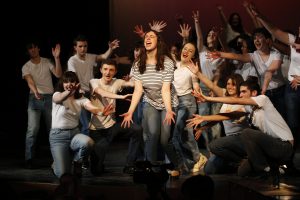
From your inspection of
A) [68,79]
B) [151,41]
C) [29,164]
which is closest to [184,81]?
[151,41]

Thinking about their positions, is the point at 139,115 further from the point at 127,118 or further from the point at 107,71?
the point at 127,118

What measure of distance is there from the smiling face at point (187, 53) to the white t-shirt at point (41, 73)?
153cm

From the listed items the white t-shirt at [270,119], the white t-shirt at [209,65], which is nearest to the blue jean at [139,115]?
the white t-shirt at [209,65]

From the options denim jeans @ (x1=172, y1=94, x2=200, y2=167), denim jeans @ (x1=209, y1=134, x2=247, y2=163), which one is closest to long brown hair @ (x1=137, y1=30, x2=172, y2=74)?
denim jeans @ (x1=172, y1=94, x2=200, y2=167)

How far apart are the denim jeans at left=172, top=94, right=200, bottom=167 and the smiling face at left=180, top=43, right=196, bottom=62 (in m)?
0.36

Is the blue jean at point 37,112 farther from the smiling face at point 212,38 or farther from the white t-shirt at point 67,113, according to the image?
the smiling face at point 212,38

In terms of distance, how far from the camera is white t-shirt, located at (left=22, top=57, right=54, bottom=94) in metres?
7.61

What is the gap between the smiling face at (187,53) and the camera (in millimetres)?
6992

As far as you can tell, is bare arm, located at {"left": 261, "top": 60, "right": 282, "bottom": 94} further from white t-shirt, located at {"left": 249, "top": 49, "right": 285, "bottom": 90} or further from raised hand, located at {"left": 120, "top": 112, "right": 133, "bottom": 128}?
raised hand, located at {"left": 120, "top": 112, "right": 133, "bottom": 128}

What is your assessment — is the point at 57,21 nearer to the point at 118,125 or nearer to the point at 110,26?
the point at 110,26

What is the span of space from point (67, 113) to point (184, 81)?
4.09 ft

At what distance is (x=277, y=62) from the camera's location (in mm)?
6980

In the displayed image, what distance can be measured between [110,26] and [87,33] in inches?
13.5

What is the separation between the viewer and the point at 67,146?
6.43m
